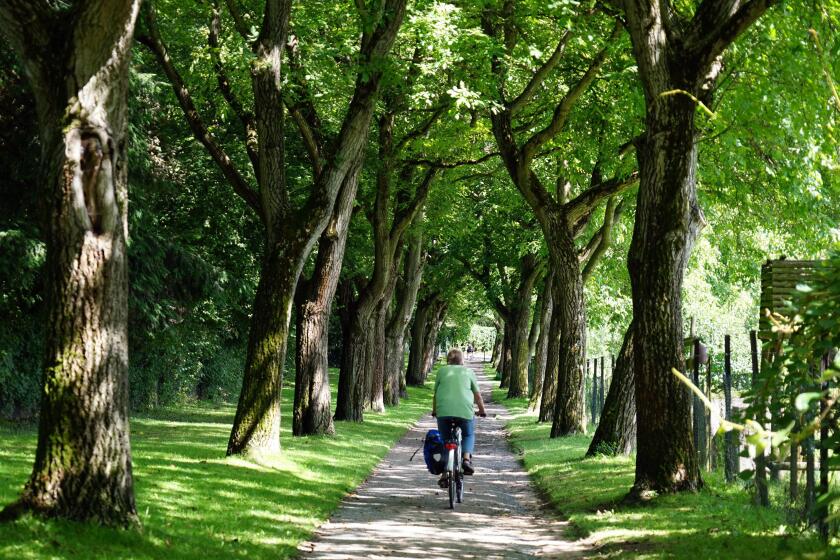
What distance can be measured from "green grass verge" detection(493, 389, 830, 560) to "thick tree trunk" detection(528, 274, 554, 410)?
728 inches

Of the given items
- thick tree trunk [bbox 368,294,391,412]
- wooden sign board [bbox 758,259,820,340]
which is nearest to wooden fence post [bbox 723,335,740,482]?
wooden sign board [bbox 758,259,820,340]

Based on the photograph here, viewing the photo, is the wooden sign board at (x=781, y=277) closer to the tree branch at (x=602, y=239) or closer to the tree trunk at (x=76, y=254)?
the tree trunk at (x=76, y=254)

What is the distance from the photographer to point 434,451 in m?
13.5

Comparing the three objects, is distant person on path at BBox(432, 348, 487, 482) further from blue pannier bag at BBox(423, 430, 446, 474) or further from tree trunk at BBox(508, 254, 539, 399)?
tree trunk at BBox(508, 254, 539, 399)

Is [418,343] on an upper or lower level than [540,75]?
lower

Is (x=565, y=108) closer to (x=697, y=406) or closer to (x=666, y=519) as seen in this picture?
(x=697, y=406)

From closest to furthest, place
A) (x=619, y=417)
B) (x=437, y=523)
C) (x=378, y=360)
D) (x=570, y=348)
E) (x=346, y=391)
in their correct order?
(x=437, y=523)
(x=619, y=417)
(x=570, y=348)
(x=346, y=391)
(x=378, y=360)

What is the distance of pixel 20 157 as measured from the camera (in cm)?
2078

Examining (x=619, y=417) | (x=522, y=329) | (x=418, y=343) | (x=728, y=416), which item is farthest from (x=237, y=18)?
(x=418, y=343)

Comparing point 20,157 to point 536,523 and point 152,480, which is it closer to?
point 152,480

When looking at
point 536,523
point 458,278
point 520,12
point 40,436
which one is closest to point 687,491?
point 536,523

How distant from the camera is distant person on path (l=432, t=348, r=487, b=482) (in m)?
13.3

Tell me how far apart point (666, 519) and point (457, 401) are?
11.2 ft

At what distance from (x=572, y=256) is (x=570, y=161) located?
3.69 m
